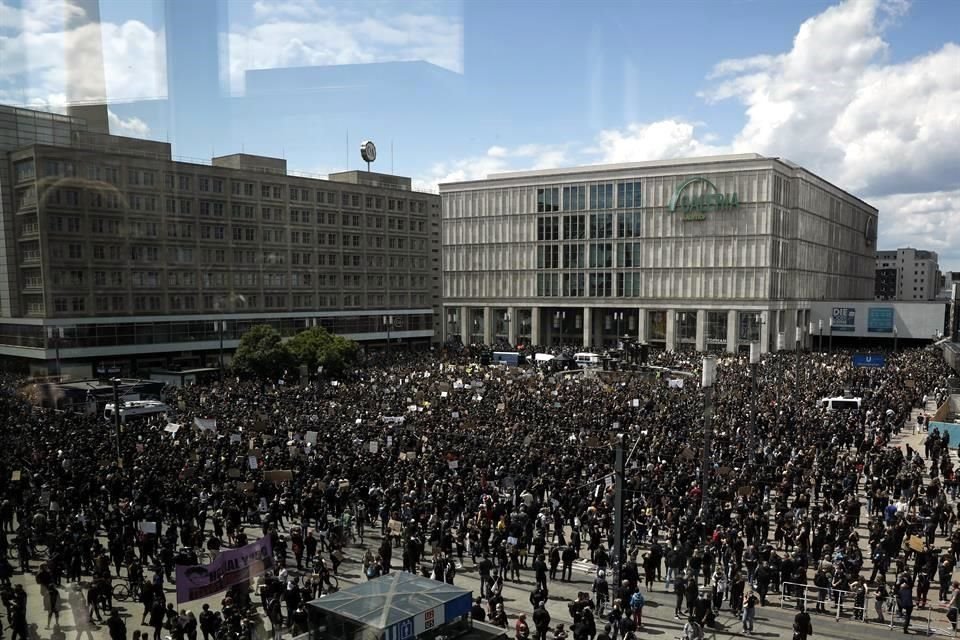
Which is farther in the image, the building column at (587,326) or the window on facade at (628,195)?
the building column at (587,326)

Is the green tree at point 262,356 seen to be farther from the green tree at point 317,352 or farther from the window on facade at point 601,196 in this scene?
the window on facade at point 601,196

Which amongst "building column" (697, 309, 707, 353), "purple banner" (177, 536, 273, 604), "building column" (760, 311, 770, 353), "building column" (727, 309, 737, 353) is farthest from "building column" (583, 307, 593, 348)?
"purple banner" (177, 536, 273, 604)

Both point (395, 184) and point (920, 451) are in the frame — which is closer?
point (920, 451)

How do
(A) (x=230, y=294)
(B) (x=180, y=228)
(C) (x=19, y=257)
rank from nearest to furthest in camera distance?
(C) (x=19, y=257) < (B) (x=180, y=228) < (A) (x=230, y=294)

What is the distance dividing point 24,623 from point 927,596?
19146mm

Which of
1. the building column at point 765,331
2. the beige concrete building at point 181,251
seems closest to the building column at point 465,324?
the beige concrete building at point 181,251

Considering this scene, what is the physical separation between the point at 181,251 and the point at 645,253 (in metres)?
51.3

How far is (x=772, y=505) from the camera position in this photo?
22.9m

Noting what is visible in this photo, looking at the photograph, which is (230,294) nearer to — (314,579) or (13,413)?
(13,413)

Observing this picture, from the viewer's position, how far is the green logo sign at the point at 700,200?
250 ft

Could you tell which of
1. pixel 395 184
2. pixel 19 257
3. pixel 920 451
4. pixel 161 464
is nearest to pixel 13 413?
pixel 19 257

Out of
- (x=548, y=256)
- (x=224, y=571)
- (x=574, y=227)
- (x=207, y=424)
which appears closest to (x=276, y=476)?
(x=224, y=571)

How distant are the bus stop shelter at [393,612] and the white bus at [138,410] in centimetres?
2551

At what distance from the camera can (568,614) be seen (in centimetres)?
A: 1583
